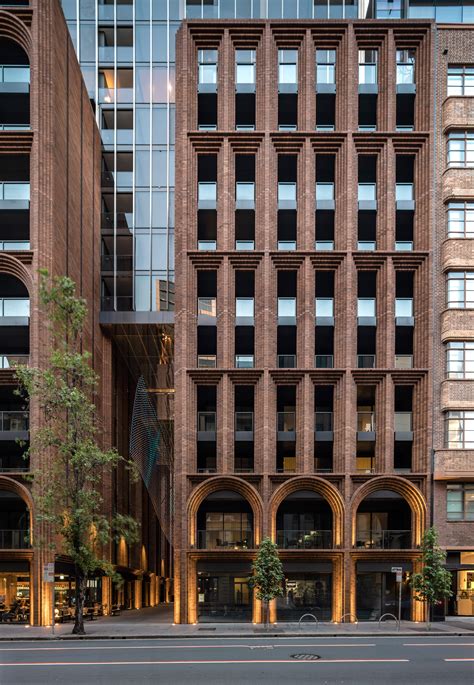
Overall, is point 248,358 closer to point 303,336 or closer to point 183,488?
point 303,336

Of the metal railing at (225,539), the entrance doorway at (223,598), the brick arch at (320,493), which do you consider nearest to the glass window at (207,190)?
the brick arch at (320,493)

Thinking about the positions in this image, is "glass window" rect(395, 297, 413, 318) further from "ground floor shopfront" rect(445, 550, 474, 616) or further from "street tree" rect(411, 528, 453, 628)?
"ground floor shopfront" rect(445, 550, 474, 616)

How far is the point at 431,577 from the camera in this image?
1112 inches

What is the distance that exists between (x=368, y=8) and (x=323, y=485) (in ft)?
102

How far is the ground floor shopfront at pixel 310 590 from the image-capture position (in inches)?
1216

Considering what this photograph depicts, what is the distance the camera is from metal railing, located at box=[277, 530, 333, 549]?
104 ft

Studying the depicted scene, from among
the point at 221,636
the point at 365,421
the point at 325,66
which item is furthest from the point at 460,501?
the point at 325,66

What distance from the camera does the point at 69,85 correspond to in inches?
1404

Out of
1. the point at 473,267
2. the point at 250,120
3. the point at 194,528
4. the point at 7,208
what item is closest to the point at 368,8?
the point at 250,120

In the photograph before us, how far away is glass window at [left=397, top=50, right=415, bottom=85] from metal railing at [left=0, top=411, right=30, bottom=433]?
28.7m

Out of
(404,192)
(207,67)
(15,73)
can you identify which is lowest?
(404,192)

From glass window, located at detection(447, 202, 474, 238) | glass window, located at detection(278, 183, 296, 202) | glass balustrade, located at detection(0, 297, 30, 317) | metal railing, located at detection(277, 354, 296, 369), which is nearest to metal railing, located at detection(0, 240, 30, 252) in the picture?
glass balustrade, located at detection(0, 297, 30, 317)

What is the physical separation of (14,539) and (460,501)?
932 inches

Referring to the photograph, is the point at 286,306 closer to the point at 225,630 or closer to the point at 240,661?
the point at 225,630
